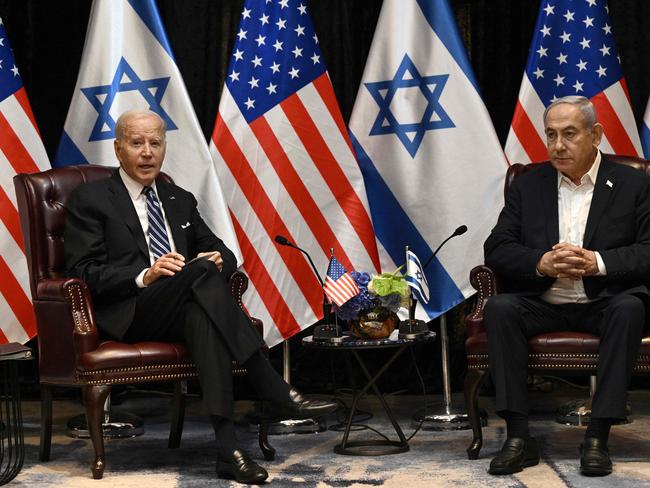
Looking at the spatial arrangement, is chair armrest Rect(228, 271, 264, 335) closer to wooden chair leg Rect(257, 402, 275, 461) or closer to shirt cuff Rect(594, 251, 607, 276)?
wooden chair leg Rect(257, 402, 275, 461)

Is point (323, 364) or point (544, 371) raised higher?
point (544, 371)

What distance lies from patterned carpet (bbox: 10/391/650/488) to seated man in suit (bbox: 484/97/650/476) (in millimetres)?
137

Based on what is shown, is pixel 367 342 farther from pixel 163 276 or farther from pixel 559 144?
pixel 559 144

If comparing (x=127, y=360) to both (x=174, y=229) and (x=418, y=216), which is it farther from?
(x=418, y=216)

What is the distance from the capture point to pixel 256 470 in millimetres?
3752

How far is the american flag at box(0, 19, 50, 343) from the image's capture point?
16.9 ft

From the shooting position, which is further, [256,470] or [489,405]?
[489,405]

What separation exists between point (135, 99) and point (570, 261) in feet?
7.61

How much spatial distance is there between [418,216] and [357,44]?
1172mm

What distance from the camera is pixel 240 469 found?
3762 mm

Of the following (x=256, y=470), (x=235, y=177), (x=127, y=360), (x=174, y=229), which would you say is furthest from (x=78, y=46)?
(x=256, y=470)

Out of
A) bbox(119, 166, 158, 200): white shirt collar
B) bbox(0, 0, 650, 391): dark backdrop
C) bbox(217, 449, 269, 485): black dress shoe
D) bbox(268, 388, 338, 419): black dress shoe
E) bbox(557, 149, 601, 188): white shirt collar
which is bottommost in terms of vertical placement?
bbox(217, 449, 269, 485): black dress shoe

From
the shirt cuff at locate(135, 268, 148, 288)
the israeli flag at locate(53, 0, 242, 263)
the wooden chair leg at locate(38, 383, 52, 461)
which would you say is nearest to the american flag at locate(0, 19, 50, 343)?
the israeli flag at locate(53, 0, 242, 263)

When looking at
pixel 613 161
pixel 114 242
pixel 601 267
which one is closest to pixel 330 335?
pixel 114 242
